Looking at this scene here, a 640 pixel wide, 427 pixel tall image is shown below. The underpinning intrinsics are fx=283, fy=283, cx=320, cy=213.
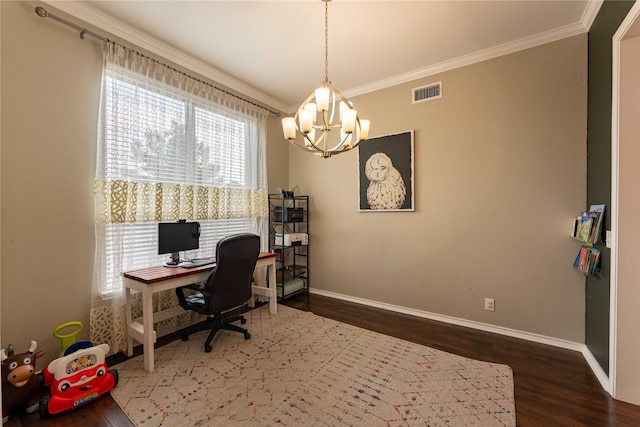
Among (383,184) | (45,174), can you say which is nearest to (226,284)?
(45,174)

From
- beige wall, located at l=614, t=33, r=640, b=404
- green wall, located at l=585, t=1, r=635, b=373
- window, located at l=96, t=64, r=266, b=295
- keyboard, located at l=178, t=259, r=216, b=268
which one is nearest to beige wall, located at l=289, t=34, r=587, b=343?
green wall, located at l=585, t=1, r=635, b=373

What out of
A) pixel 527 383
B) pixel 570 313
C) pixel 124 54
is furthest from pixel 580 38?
pixel 124 54

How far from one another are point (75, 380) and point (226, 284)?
1.10 meters

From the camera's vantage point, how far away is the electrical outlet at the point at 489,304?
2.82m

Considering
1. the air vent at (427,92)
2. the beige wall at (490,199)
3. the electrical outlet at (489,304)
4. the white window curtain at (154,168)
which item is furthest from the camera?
the air vent at (427,92)

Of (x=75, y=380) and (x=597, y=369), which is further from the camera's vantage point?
(x=597, y=369)

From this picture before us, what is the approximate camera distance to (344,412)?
5.78 ft

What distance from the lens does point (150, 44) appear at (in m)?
2.64

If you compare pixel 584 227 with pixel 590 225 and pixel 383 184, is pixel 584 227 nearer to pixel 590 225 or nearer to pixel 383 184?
pixel 590 225

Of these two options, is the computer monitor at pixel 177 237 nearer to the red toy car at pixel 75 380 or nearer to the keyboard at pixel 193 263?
the keyboard at pixel 193 263

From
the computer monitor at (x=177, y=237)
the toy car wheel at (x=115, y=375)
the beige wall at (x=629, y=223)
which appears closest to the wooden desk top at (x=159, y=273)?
the computer monitor at (x=177, y=237)

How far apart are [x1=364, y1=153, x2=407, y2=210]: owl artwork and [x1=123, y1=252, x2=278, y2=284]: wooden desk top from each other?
203 centimetres

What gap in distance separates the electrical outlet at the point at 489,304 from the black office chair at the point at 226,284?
2350 mm

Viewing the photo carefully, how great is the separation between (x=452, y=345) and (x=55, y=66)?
3987 mm
